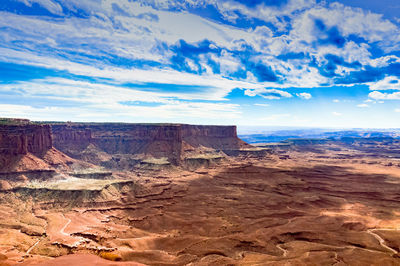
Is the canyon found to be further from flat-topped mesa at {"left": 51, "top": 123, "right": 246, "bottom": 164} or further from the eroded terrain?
flat-topped mesa at {"left": 51, "top": 123, "right": 246, "bottom": 164}

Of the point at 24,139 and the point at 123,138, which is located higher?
the point at 24,139

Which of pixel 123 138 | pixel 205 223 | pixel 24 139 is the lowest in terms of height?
pixel 205 223

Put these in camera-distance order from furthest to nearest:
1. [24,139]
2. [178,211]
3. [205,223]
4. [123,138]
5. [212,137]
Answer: [212,137] → [123,138] → [24,139] → [178,211] → [205,223]

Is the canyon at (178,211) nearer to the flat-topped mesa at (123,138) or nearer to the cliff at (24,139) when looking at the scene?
the cliff at (24,139)

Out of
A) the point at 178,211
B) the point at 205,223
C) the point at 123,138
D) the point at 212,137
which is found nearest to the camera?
the point at 205,223

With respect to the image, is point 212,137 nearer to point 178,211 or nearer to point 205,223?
point 178,211

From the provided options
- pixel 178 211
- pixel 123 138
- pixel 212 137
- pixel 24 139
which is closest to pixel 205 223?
pixel 178 211

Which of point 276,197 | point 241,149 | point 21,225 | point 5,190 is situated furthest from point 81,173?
point 241,149
